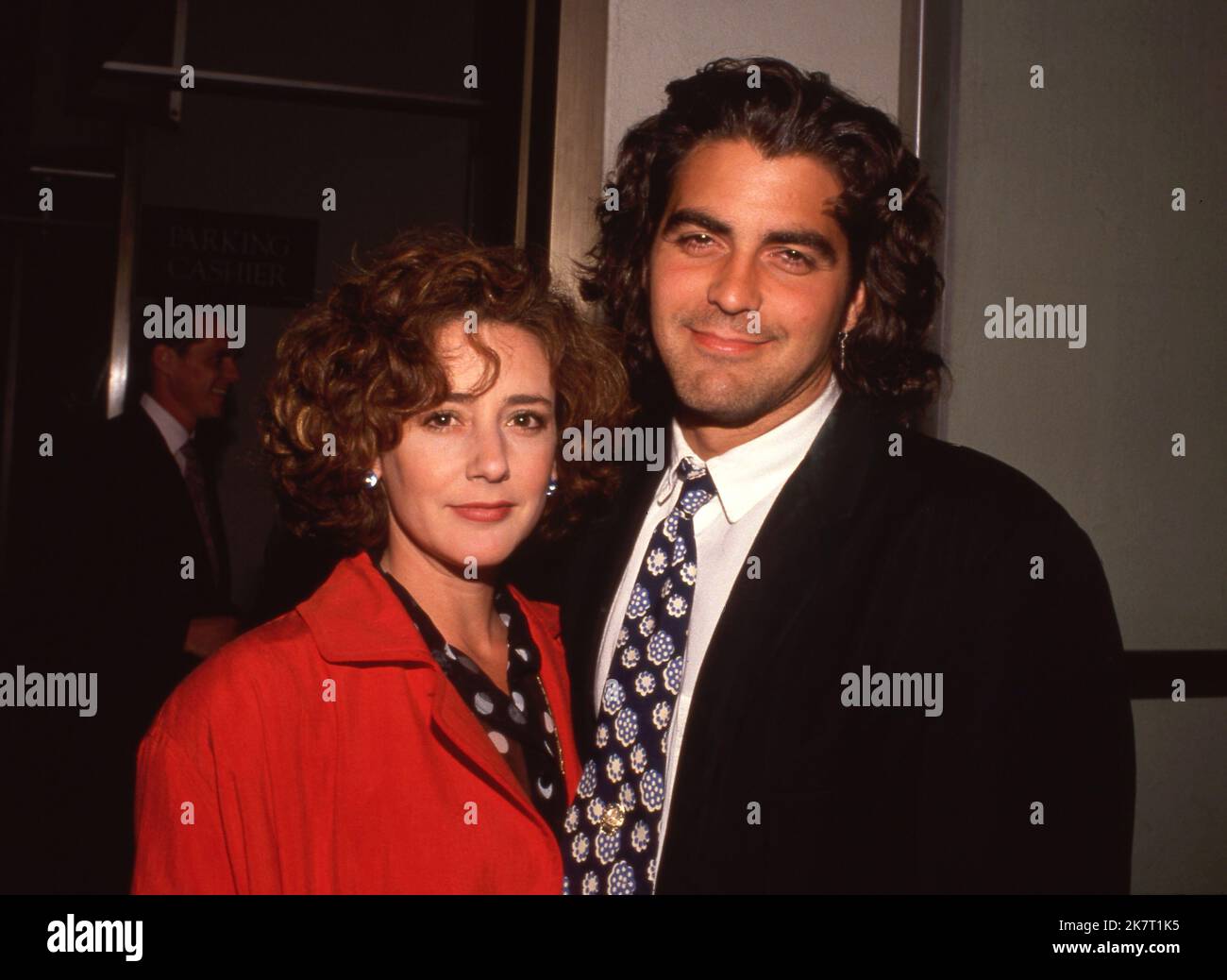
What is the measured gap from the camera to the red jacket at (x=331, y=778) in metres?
1.23

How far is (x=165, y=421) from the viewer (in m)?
2.87

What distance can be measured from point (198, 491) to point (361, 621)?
1.75 metres

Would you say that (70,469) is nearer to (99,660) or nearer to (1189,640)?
(99,660)

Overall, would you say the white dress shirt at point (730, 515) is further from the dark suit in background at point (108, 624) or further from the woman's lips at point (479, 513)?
the dark suit in background at point (108, 624)

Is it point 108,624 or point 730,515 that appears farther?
point 108,624

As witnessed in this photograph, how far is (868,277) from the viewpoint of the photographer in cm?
162

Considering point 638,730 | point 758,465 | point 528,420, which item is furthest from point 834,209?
point 638,730

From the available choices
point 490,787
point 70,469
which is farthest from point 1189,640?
point 70,469

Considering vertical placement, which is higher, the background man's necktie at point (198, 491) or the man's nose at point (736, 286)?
the man's nose at point (736, 286)

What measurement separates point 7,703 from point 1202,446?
3031mm
